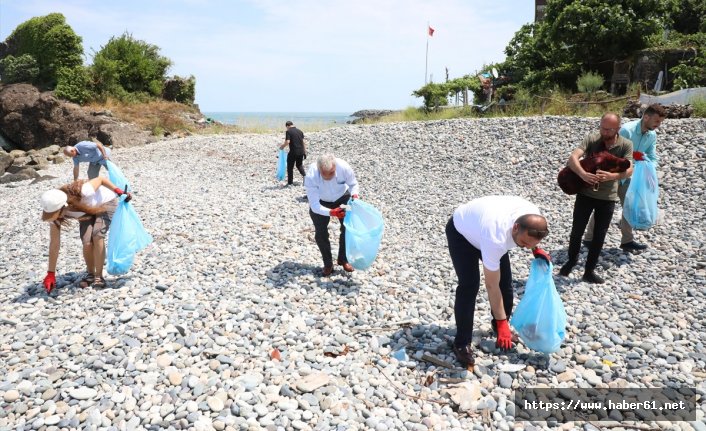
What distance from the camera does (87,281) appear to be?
4.99 meters

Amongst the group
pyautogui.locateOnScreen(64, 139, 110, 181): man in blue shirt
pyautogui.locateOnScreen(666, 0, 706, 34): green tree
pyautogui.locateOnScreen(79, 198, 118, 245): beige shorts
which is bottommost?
pyautogui.locateOnScreen(79, 198, 118, 245): beige shorts

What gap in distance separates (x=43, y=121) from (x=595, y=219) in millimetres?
25260

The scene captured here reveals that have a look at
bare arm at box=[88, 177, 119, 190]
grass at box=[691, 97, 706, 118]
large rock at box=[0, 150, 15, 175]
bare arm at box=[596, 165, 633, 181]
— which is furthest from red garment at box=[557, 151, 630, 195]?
large rock at box=[0, 150, 15, 175]

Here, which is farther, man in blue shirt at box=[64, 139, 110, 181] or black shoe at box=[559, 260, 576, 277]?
man in blue shirt at box=[64, 139, 110, 181]

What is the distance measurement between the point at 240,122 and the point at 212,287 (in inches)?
811

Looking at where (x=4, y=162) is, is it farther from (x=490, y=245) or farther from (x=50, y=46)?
(x=490, y=245)

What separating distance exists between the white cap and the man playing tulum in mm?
5205

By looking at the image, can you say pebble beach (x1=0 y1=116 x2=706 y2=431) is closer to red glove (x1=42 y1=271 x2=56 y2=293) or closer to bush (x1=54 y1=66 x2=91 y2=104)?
red glove (x1=42 y1=271 x2=56 y2=293)

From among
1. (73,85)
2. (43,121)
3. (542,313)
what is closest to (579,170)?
(542,313)

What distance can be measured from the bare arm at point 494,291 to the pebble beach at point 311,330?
48 cm

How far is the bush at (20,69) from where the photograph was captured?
24.6m

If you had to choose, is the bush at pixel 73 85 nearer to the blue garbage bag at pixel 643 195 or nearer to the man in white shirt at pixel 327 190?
the man in white shirt at pixel 327 190

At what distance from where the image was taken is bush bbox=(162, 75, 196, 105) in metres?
28.6

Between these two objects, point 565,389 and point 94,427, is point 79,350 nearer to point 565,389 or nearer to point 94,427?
point 94,427
